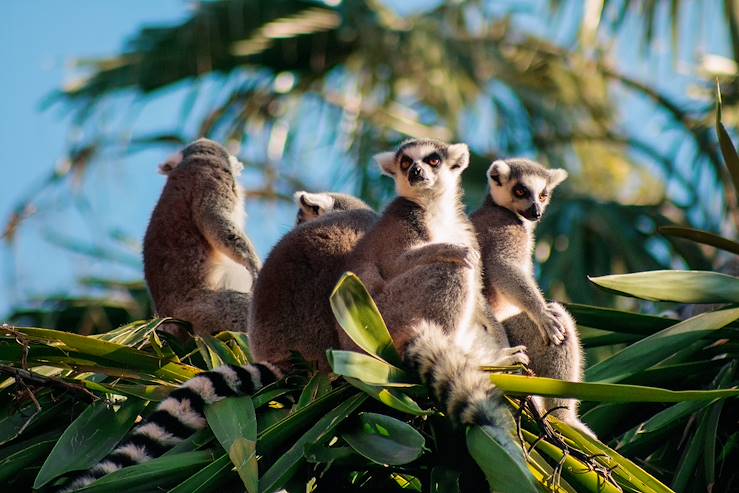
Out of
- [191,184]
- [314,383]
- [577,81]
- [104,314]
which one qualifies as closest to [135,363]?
[314,383]

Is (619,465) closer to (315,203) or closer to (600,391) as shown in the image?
(600,391)

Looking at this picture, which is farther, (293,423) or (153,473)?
(293,423)

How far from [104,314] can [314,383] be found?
19.7 feet

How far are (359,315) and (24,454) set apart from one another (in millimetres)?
1267

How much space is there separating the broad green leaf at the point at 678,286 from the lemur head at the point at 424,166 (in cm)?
110

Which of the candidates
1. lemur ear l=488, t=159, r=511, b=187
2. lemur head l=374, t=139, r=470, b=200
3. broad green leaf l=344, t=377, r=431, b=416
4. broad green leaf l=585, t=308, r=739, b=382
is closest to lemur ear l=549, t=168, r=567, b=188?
lemur ear l=488, t=159, r=511, b=187

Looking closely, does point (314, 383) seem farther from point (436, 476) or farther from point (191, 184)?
point (191, 184)

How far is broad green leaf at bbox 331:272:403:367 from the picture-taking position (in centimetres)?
329

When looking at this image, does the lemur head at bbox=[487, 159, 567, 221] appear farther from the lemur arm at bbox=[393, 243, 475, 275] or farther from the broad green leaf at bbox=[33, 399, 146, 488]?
the broad green leaf at bbox=[33, 399, 146, 488]

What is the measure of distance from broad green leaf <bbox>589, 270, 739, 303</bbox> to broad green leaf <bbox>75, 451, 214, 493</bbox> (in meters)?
1.58

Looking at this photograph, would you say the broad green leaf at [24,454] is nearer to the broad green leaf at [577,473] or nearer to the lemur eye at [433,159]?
the broad green leaf at [577,473]

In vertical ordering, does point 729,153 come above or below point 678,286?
above

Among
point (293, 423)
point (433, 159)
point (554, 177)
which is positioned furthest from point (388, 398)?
point (554, 177)

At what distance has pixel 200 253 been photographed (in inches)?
260
